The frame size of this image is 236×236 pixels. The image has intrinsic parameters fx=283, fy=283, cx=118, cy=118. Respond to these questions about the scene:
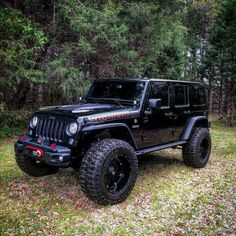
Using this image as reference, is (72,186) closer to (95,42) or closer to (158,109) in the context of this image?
(158,109)

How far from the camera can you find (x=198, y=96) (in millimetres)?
7461

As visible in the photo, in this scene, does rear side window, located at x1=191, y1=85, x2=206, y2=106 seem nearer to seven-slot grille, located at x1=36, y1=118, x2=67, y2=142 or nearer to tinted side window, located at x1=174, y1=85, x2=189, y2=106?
tinted side window, located at x1=174, y1=85, x2=189, y2=106

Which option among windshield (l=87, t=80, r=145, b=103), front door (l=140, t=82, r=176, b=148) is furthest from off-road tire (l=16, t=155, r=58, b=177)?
front door (l=140, t=82, r=176, b=148)

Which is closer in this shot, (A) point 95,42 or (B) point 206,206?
(B) point 206,206

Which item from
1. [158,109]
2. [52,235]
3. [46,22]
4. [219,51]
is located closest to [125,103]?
[158,109]

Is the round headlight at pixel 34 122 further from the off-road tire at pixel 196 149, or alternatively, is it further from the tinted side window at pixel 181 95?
the off-road tire at pixel 196 149

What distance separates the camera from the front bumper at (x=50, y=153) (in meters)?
4.45

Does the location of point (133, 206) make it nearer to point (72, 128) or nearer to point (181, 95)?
point (72, 128)

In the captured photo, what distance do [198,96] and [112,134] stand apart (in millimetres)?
3160

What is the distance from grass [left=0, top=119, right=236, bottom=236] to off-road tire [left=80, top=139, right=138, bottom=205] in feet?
0.74

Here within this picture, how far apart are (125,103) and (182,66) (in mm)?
12885

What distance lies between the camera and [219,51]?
16422 millimetres

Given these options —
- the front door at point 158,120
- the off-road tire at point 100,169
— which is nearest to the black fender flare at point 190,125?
the front door at point 158,120

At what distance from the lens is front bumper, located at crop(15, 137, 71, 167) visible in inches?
175
